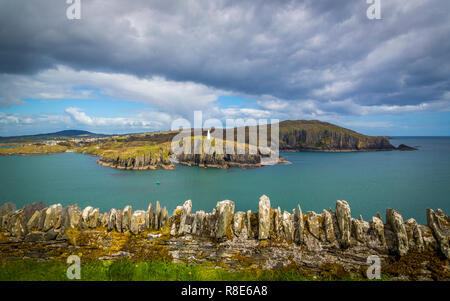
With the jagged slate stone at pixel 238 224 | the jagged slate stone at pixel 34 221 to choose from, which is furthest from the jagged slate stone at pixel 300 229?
the jagged slate stone at pixel 34 221

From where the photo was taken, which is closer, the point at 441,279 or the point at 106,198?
the point at 441,279

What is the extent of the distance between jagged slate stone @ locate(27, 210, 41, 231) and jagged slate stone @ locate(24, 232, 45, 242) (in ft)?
1.15

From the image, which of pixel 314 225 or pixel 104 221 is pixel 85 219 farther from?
pixel 314 225

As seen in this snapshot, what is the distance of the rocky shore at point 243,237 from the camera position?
24.3 feet

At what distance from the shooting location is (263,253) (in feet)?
27.4

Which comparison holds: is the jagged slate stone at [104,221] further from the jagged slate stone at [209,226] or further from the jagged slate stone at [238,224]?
the jagged slate stone at [238,224]

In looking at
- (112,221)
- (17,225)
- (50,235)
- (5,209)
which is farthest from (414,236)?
(5,209)

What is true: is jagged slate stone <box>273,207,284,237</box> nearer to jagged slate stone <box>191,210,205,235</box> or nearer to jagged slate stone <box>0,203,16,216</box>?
jagged slate stone <box>191,210,205,235</box>

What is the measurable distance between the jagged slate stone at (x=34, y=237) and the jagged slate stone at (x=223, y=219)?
7664 mm

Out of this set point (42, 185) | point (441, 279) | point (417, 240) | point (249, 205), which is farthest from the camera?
point (42, 185)

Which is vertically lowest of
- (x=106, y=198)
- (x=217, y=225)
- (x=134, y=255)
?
(x=106, y=198)
